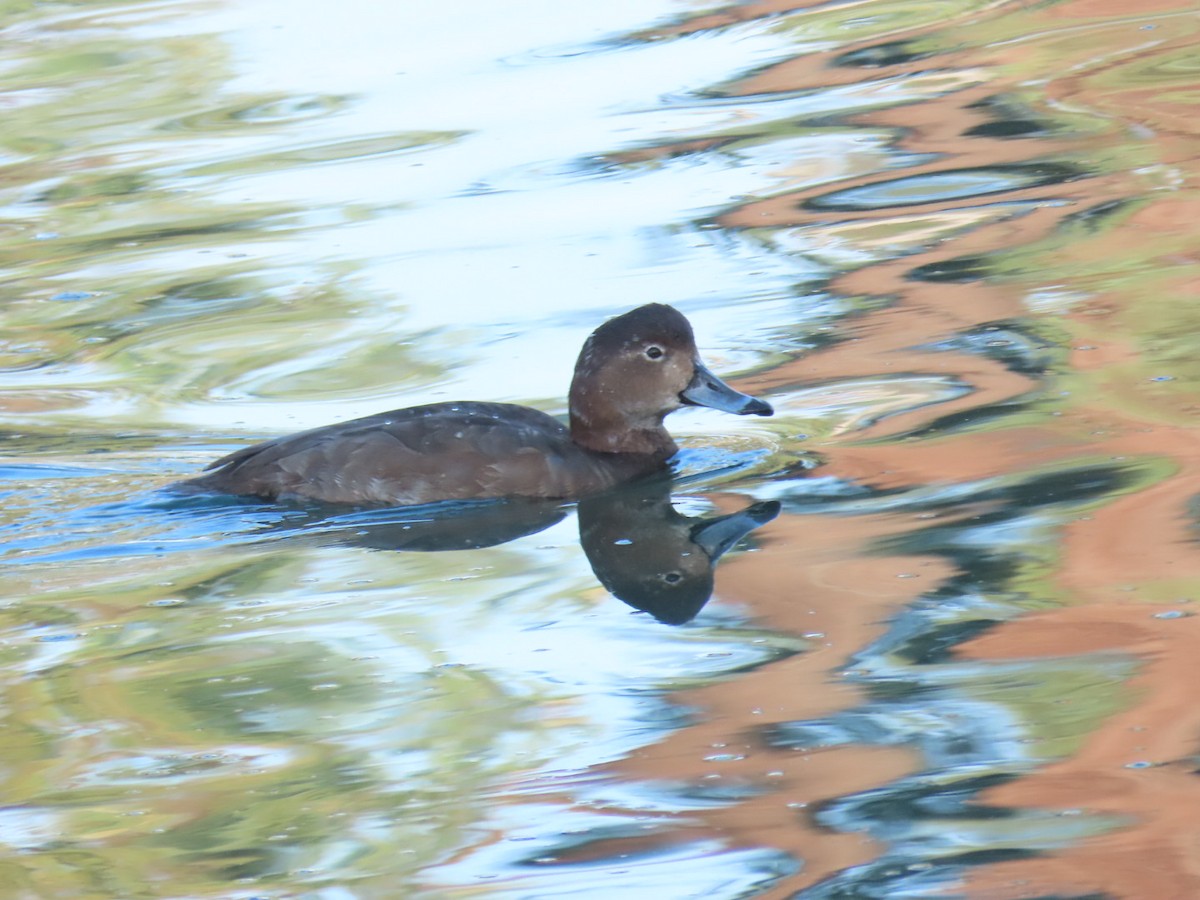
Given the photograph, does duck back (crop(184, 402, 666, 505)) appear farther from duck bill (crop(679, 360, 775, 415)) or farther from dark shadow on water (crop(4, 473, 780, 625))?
duck bill (crop(679, 360, 775, 415))

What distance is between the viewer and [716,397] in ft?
24.6

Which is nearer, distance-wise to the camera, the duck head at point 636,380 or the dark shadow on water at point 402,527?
the dark shadow on water at point 402,527

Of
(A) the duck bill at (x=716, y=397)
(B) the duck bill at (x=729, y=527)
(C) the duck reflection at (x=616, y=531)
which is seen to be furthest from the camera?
(A) the duck bill at (x=716, y=397)

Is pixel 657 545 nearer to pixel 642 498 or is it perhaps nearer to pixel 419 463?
pixel 642 498

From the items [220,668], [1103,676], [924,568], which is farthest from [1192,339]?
[220,668]

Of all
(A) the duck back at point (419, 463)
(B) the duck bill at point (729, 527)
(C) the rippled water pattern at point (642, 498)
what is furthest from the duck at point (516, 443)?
(B) the duck bill at point (729, 527)

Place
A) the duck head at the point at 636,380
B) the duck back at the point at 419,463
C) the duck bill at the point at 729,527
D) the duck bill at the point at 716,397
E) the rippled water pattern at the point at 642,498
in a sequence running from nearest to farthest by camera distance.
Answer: the rippled water pattern at the point at 642,498, the duck bill at the point at 729,527, the duck back at the point at 419,463, the duck bill at the point at 716,397, the duck head at the point at 636,380

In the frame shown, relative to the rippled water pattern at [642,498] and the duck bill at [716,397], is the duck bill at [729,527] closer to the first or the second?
the rippled water pattern at [642,498]

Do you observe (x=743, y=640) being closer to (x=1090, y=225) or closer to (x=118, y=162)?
(x=1090, y=225)

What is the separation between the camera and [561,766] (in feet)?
15.3

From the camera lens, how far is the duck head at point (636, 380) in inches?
297

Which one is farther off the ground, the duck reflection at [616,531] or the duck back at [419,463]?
the duck back at [419,463]

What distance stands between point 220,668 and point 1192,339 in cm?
429

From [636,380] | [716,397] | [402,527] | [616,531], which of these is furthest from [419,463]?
[716,397]
